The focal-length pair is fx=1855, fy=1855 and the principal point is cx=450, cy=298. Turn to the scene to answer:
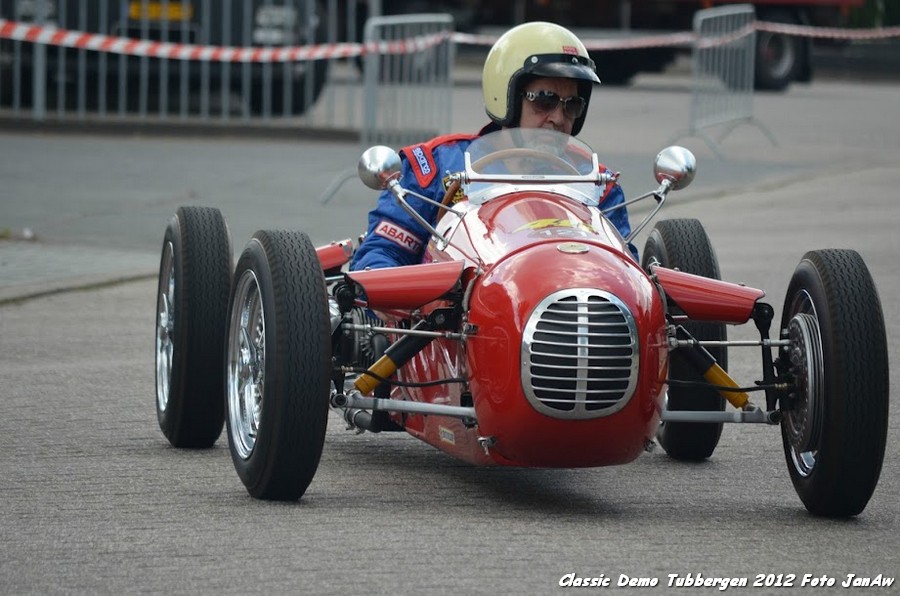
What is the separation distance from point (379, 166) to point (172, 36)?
1407 centimetres

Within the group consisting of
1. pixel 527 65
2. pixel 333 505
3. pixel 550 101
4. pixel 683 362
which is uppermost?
pixel 527 65

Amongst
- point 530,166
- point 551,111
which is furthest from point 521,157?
point 551,111

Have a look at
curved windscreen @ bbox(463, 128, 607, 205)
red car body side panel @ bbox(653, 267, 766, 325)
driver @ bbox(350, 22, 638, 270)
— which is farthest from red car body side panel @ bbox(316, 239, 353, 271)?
red car body side panel @ bbox(653, 267, 766, 325)

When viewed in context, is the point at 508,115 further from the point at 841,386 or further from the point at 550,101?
the point at 841,386

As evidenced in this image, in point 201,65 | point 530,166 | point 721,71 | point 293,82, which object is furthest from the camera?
point 293,82

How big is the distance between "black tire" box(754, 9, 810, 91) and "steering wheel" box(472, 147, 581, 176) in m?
23.7

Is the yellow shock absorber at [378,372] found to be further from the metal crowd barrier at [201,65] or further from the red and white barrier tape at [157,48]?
the red and white barrier tape at [157,48]

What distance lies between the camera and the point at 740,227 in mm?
13773

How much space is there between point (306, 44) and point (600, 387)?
1488 centimetres

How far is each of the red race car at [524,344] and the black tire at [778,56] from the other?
2366 centimetres

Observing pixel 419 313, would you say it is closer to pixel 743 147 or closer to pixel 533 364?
pixel 533 364

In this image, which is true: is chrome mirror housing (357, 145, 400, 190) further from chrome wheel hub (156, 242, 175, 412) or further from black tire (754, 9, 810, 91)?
black tire (754, 9, 810, 91)

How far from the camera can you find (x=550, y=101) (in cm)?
648

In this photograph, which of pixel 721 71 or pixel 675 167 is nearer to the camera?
pixel 675 167
